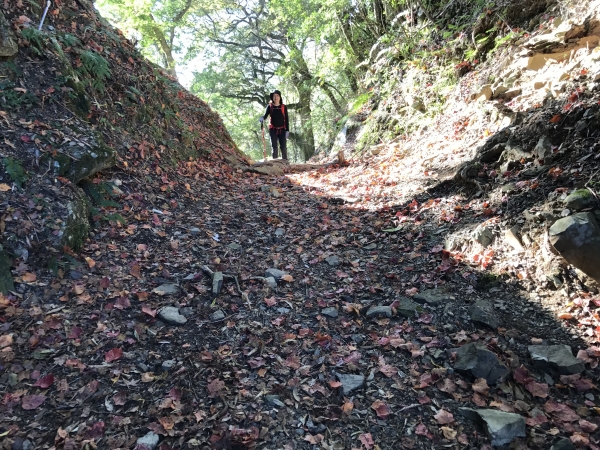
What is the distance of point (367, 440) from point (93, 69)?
6421mm

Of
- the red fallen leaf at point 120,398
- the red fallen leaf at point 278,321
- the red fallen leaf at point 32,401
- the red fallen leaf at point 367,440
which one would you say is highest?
the red fallen leaf at point 32,401

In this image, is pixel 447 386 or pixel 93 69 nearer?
pixel 447 386

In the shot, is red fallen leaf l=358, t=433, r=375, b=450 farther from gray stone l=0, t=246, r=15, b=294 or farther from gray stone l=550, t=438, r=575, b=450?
gray stone l=0, t=246, r=15, b=294

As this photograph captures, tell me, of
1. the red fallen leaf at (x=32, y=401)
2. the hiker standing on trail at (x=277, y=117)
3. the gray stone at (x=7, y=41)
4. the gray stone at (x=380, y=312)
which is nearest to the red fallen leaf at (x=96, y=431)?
the red fallen leaf at (x=32, y=401)

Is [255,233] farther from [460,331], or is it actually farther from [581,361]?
[581,361]

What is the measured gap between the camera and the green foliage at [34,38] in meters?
4.77

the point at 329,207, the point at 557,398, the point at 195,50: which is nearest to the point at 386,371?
the point at 557,398

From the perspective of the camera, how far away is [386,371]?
9.96 ft

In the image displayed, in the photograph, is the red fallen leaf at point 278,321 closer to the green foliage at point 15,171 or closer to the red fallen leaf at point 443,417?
the red fallen leaf at point 443,417

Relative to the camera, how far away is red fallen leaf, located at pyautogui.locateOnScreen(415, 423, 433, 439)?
2.49 meters

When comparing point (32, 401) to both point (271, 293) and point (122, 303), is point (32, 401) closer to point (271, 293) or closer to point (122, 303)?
point (122, 303)

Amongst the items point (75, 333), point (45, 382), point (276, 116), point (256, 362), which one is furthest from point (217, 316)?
point (276, 116)

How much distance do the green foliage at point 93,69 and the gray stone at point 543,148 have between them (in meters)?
6.53

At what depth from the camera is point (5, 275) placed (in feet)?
10.3
